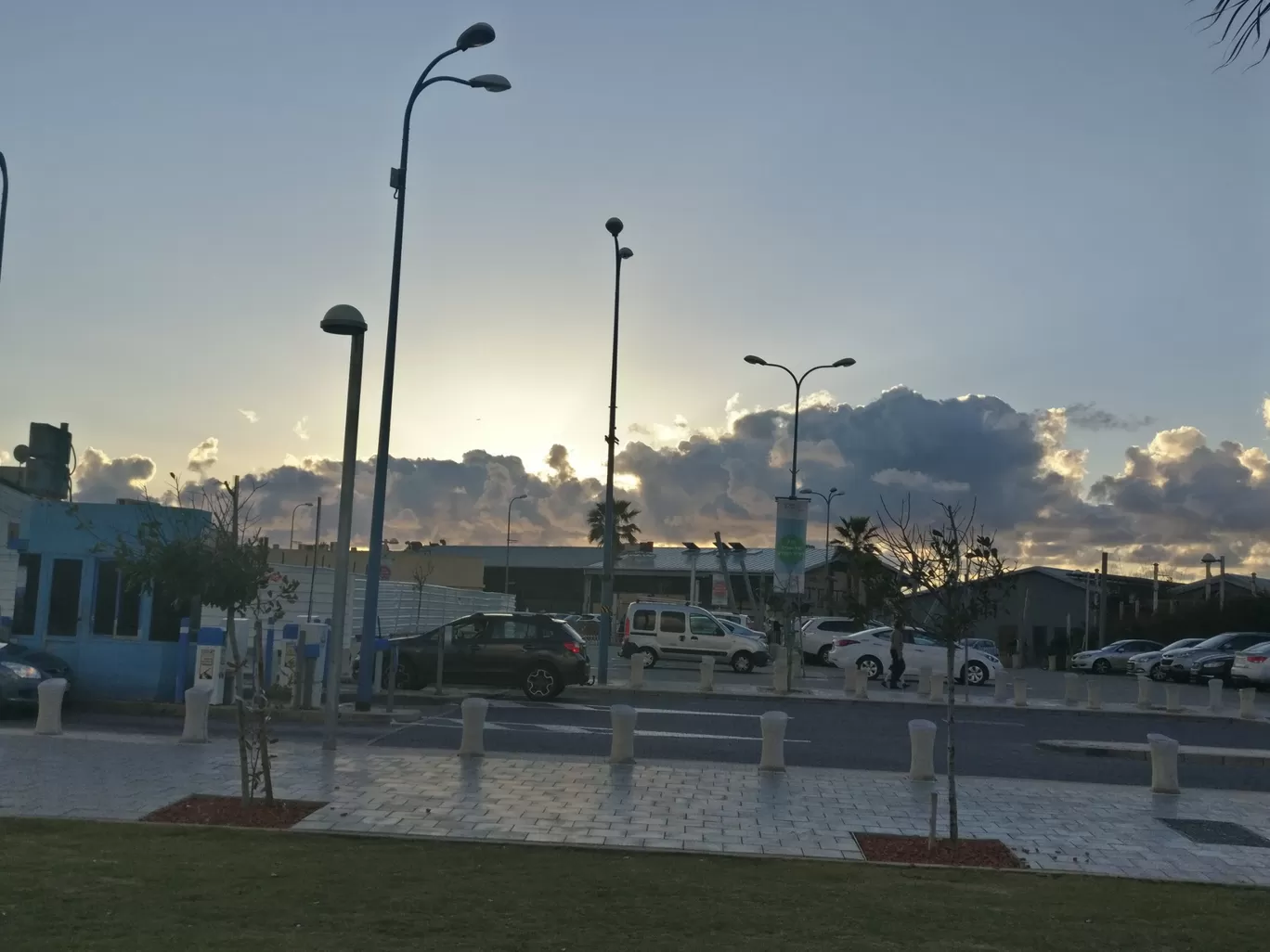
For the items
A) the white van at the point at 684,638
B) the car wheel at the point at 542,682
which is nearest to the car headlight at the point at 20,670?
the car wheel at the point at 542,682

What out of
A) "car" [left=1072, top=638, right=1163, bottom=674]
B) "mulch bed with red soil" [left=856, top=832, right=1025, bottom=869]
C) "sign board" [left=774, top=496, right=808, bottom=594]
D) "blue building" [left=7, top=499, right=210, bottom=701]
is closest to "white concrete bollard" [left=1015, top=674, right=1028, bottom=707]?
"sign board" [left=774, top=496, right=808, bottom=594]

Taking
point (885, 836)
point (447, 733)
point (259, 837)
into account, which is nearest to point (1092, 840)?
point (885, 836)

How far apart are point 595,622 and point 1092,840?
46711 millimetres

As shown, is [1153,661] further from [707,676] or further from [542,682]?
[542,682]

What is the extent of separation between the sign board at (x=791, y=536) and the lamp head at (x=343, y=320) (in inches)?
747

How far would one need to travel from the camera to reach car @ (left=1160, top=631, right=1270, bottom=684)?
42500mm

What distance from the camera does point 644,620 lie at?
3700 centimetres

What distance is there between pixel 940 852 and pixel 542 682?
13775 mm

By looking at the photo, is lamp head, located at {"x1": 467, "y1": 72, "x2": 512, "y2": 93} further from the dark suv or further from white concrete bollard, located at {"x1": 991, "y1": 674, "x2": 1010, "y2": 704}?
white concrete bollard, located at {"x1": 991, "y1": 674, "x2": 1010, "y2": 704}

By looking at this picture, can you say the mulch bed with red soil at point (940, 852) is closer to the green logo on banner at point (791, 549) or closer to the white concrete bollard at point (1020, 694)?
the white concrete bollard at point (1020, 694)

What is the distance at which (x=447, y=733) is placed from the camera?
17453 mm

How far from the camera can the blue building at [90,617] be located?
61.3 feet

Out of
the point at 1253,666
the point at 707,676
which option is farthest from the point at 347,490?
the point at 1253,666

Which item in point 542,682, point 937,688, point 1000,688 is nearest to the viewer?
point 542,682
